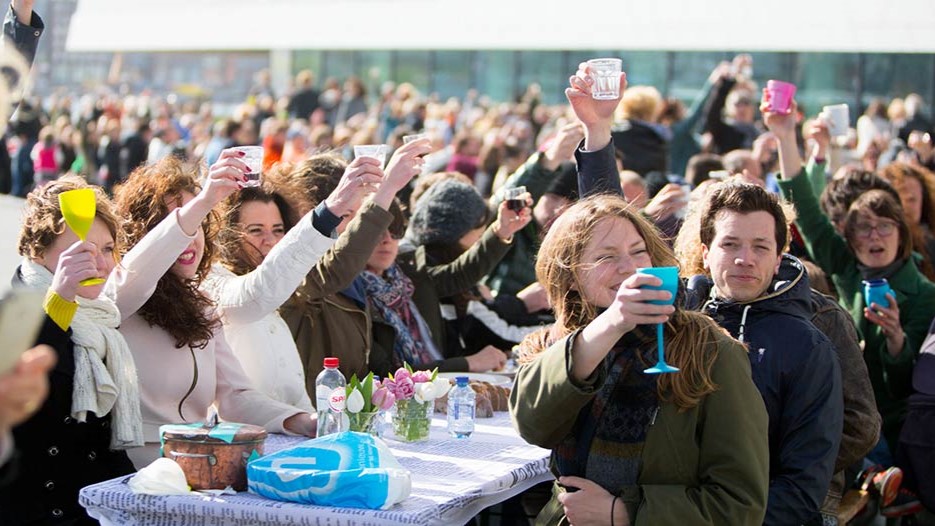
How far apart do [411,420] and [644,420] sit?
1311 mm

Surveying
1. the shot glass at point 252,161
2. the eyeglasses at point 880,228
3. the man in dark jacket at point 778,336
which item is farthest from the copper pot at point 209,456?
the eyeglasses at point 880,228

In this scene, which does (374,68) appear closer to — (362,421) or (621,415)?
(362,421)

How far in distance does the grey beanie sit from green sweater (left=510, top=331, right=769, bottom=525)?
317cm

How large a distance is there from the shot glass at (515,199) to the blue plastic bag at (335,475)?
252 cm

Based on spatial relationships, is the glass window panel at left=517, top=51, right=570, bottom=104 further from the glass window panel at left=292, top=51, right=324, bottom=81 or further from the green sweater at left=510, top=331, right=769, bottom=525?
the green sweater at left=510, top=331, right=769, bottom=525

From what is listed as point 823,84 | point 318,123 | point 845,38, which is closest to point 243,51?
point 318,123

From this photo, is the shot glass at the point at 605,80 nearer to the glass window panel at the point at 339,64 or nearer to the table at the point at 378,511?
the table at the point at 378,511

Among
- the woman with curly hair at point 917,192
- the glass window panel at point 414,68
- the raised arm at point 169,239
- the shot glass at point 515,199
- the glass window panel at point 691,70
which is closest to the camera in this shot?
the raised arm at point 169,239

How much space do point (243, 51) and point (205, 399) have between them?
2627 cm

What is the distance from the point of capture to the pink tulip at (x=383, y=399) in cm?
404

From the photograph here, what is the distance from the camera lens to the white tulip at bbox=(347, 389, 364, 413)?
3934 mm

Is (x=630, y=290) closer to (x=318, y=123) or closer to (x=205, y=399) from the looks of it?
(x=205, y=399)

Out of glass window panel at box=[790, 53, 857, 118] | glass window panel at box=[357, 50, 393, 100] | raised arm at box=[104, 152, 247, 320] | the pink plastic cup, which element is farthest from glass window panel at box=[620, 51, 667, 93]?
raised arm at box=[104, 152, 247, 320]

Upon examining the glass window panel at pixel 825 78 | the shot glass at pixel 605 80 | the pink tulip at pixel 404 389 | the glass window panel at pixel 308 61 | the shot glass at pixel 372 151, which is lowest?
the pink tulip at pixel 404 389
